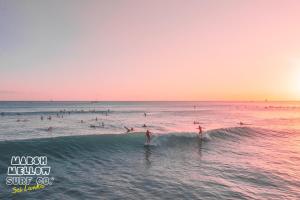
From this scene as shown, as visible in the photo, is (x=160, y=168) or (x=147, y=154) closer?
(x=160, y=168)

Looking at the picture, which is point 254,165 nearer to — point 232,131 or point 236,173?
point 236,173

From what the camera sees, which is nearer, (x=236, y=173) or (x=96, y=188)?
(x=96, y=188)

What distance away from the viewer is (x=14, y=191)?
1457 centimetres

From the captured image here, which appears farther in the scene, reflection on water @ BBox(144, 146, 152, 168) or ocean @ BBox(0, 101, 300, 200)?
reflection on water @ BBox(144, 146, 152, 168)

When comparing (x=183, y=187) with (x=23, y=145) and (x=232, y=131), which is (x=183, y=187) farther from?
(x=232, y=131)

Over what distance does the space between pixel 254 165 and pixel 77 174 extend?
45.4ft

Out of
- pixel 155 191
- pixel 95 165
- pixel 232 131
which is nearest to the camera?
pixel 155 191

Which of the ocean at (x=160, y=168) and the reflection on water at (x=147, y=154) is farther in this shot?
the reflection on water at (x=147, y=154)

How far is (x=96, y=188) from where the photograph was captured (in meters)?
15.4

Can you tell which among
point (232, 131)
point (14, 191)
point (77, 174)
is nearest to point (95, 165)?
point (77, 174)

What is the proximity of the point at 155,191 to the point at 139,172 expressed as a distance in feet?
13.1

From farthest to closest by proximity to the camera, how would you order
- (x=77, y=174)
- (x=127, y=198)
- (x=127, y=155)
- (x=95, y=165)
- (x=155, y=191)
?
(x=127, y=155) → (x=95, y=165) → (x=77, y=174) → (x=155, y=191) → (x=127, y=198)

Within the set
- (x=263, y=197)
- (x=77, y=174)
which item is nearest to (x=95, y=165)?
(x=77, y=174)

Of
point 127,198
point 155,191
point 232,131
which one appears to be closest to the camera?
point 127,198
